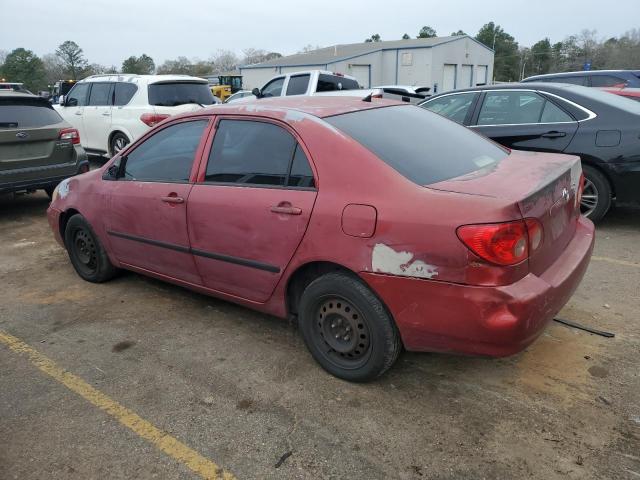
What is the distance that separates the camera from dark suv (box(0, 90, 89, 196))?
6.51 metres

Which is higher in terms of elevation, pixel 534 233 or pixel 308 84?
pixel 308 84

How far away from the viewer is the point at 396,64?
130ft

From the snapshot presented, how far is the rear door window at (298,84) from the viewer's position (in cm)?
1080

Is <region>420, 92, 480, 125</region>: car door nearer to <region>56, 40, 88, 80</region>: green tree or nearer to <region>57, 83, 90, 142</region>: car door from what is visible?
<region>57, 83, 90, 142</region>: car door

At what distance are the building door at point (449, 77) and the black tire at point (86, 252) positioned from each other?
38516mm

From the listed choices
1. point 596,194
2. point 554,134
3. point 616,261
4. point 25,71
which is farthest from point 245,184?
point 25,71

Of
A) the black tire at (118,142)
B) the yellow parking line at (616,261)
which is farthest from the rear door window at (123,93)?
the yellow parking line at (616,261)

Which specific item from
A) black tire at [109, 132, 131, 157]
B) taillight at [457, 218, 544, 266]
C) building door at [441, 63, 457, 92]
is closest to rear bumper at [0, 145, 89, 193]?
black tire at [109, 132, 131, 157]

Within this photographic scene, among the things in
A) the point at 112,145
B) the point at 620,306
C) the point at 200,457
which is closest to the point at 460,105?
the point at 620,306

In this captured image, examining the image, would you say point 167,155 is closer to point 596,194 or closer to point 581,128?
point 581,128

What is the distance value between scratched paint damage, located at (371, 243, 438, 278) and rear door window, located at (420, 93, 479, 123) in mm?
4194

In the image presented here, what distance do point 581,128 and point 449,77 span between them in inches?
1493

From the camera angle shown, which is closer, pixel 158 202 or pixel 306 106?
pixel 306 106

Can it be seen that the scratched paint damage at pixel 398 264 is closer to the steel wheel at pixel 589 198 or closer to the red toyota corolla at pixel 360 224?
the red toyota corolla at pixel 360 224
